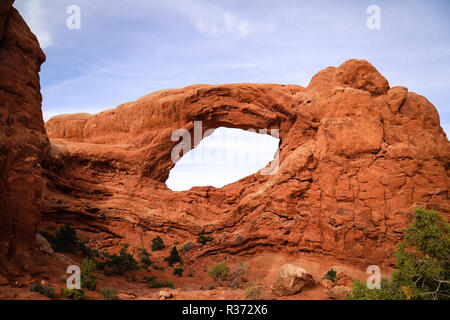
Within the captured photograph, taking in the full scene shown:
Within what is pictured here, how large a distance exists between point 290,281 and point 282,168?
376 inches

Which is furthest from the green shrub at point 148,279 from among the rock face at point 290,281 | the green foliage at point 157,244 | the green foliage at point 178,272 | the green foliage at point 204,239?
the rock face at point 290,281

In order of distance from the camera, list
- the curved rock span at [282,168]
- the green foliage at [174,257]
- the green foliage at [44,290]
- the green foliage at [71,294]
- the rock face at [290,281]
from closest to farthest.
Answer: the green foliage at [44,290], the green foliage at [71,294], the rock face at [290,281], the curved rock span at [282,168], the green foliage at [174,257]

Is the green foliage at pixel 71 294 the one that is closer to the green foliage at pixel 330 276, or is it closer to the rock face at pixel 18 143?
the rock face at pixel 18 143

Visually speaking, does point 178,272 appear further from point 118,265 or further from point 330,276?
point 330,276

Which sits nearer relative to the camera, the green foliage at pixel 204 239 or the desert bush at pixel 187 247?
the desert bush at pixel 187 247

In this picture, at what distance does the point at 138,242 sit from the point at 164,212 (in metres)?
3.02

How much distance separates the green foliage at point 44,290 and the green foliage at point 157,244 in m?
13.0

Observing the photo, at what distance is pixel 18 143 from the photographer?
14062mm

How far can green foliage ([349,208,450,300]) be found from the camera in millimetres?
13203

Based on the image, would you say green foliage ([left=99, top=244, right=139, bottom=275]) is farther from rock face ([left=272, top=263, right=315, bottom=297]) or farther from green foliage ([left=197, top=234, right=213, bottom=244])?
rock face ([left=272, top=263, right=315, bottom=297])

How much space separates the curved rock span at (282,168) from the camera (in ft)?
68.3

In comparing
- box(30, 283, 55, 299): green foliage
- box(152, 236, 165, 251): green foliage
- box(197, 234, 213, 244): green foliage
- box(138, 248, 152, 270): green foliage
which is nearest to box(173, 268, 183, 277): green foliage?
box(138, 248, 152, 270): green foliage

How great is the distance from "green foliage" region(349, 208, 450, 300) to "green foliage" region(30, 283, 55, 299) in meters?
10.8
